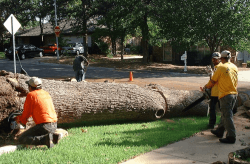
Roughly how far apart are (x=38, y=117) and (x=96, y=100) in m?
1.71

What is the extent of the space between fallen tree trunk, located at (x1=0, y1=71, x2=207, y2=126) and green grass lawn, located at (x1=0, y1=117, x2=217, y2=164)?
10.8 inches

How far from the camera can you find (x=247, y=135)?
5.91 m

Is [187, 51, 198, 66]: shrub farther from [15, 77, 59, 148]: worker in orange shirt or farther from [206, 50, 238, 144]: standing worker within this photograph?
[15, 77, 59, 148]: worker in orange shirt

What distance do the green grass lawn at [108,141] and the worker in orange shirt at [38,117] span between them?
16cm

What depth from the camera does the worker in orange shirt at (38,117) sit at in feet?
16.3

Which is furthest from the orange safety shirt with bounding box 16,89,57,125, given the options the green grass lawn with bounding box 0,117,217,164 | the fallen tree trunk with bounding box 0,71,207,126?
the fallen tree trunk with bounding box 0,71,207,126

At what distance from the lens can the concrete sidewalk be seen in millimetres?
4469

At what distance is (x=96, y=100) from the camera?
6.48m

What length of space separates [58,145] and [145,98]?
2576 millimetres

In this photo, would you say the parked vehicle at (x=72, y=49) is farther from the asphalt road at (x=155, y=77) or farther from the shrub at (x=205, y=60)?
the shrub at (x=205, y=60)

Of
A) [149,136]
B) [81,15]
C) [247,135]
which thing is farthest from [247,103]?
[81,15]

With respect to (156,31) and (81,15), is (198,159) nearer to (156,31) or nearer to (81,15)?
(156,31)

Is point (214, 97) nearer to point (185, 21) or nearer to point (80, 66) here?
point (80, 66)

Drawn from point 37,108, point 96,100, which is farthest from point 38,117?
point 96,100
